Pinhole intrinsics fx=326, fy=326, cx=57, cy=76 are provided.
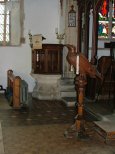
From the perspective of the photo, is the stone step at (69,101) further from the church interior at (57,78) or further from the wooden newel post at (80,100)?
the wooden newel post at (80,100)

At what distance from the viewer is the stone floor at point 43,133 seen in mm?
4539

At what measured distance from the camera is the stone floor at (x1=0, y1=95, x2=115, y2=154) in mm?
4539

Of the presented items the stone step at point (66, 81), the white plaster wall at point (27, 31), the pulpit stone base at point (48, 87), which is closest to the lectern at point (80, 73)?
the pulpit stone base at point (48, 87)

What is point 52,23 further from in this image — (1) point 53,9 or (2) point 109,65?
(2) point 109,65

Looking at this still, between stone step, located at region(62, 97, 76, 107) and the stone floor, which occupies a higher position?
stone step, located at region(62, 97, 76, 107)

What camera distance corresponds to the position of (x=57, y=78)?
8711 millimetres

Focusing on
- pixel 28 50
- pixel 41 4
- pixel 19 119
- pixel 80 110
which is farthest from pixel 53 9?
pixel 80 110

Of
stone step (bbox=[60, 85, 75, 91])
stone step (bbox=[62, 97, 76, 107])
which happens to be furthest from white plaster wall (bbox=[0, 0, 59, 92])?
stone step (bbox=[62, 97, 76, 107])

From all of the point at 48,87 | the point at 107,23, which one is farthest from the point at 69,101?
the point at 107,23

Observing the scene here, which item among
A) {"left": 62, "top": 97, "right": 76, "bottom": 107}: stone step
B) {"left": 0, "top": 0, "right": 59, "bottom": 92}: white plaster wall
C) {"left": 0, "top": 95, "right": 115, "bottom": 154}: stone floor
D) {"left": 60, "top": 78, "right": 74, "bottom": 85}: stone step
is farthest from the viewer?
{"left": 0, "top": 0, "right": 59, "bottom": 92}: white plaster wall

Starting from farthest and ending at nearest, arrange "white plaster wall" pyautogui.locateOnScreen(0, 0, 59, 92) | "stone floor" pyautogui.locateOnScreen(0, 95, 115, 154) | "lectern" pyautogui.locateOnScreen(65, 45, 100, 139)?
"white plaster wall" pyautogui.locateOnScreen(0, 0, 59, 92)
"lectern" pyautogui.locateOnScreen(65, 45, 100, 139)
"stone floor" pyautogui.locateOnScreen(0, 95, 115, 154)

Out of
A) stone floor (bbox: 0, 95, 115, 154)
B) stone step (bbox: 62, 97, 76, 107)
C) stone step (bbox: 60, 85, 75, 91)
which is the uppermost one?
stone step (bbox: 60, 85, 75, 91)

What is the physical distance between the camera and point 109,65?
7.68 meters

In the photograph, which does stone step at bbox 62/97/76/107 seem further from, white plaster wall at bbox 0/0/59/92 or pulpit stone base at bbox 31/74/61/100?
white plaster wall at bbox 0/0/59/92
